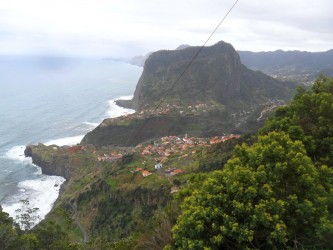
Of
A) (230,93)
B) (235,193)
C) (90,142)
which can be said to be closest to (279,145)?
(235,193)

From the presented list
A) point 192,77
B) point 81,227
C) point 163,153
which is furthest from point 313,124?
point 192,77

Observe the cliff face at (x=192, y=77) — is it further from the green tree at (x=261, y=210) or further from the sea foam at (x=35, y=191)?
the green tree at (x=261, y=210)

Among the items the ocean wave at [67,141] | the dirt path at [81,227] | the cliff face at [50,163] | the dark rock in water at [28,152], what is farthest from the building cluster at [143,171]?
the ocean wave at [67,141]

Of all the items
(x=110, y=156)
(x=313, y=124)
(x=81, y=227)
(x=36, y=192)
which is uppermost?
(x=313, y=124)

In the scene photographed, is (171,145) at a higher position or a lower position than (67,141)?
higher

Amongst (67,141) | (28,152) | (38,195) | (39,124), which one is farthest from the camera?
(39,124)

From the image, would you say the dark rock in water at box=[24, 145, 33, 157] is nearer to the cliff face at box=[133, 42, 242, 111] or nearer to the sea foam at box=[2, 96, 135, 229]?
the sea foam at box=[2, 96, 135, 229]

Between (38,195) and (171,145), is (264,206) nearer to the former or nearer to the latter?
(38,195)
